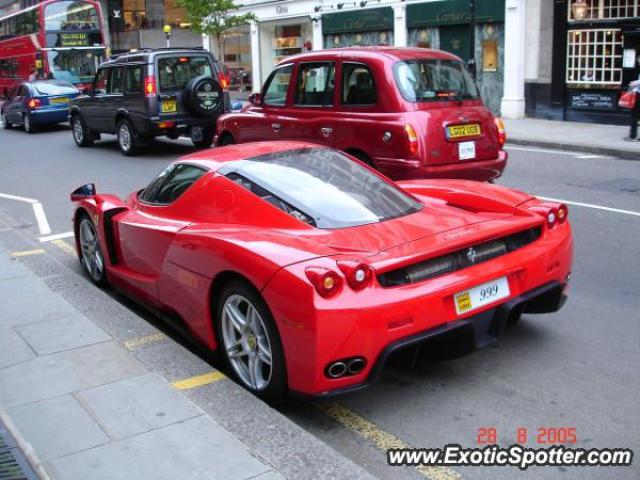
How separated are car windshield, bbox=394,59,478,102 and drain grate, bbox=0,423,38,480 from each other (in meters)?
6.10

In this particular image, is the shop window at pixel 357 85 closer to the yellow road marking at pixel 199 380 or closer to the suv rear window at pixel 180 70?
the yellow road marking at pixel 199 380

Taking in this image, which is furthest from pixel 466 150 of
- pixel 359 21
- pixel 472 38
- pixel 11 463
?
pixel 359 21

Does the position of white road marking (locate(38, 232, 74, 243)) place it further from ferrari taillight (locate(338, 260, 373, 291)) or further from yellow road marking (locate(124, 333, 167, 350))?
ferrari taillight (locate(338, 260, 373, 291))

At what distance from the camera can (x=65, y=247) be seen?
8.18 metres

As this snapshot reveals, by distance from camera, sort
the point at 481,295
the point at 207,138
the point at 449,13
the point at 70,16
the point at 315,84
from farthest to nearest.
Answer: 1. the point at 70,16
2. the point at 449,13
3. the point at 207,138
4. the point at 315,84
5. the point at 481,295

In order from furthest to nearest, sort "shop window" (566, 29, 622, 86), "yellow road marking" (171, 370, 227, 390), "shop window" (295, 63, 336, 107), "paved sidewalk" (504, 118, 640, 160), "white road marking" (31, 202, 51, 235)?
"shop window" (566, 29, 622, 86), "paved sidewalk" (504, 118, 640, 160), "shop window" (295, 63, 336, 107), "white road marking" (31, 202, 51, 235), "yellow road marking" (171, 370, 227, 390)

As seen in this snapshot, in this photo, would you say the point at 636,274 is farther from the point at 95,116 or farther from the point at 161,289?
the point at 95,116

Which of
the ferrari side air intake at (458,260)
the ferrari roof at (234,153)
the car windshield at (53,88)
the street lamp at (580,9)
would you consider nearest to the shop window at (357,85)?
the ferrari roof at (234,153)

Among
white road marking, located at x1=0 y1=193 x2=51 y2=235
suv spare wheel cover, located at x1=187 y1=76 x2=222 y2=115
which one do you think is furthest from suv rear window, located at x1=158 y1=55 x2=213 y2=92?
white road marking, located at x1=0 y1=193 x2=51 y2=235

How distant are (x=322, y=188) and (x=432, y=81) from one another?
4654mm

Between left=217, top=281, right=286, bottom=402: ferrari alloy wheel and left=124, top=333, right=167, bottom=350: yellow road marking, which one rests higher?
left=217, top=281, right=286, bottom=402: ferrari alloy wheel

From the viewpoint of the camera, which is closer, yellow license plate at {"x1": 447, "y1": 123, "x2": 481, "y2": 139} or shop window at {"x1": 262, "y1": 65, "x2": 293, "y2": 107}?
yellow license plate at {"x1": 447, "y1": 123, "x2": 481, "y2": 139}

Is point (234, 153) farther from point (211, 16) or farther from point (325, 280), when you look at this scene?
point (211, 16)

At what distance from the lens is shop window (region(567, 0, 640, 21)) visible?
59.0 ft
